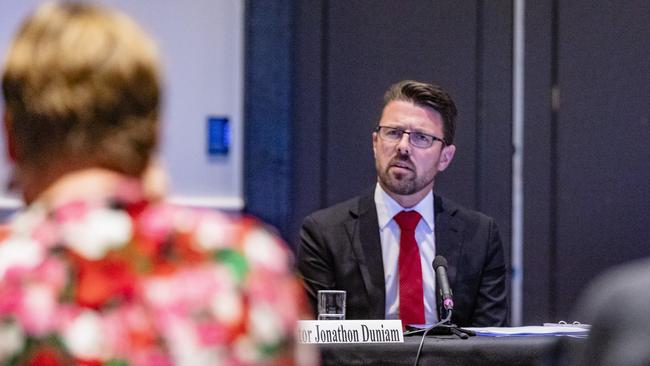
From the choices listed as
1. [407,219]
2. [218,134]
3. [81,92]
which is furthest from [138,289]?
[218,134]

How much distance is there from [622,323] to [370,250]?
8.77 ft

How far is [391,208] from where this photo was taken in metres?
3.63

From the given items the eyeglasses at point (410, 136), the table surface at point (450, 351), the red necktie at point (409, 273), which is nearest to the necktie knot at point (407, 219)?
the red necktie at point (409, 273)

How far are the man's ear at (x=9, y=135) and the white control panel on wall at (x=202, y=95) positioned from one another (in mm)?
3244

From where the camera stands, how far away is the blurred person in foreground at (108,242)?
112 centimetres

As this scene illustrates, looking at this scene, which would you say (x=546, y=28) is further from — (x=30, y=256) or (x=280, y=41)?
(x=30, y=256)

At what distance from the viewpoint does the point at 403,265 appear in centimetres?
349

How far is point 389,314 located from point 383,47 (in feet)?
5.18

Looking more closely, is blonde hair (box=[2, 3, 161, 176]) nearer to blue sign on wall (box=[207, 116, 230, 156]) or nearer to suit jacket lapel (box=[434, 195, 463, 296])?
suit jacket lapel (box=[434, 195, 463, 296])

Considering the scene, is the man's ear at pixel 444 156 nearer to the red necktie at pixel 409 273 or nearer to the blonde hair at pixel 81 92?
the red necktie at pixel 409 273

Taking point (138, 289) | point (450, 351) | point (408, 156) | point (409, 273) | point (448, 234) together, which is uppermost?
point (408, 156)

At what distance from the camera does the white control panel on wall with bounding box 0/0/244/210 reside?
4488mm

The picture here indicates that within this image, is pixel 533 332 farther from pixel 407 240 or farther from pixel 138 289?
pixel 138 289

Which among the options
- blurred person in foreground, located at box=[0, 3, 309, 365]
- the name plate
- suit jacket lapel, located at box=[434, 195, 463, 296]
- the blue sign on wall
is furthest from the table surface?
the blue sign on wall
